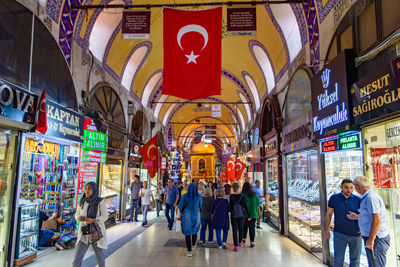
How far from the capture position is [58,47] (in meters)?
5.80

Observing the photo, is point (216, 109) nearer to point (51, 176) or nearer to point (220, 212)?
point (220, 212)

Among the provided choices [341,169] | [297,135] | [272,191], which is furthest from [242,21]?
[272,191]

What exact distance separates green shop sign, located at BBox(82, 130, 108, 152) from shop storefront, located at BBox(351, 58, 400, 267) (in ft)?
19.5

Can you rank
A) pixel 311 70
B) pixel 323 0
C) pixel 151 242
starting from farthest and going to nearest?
pixel 151 242 → pixel 311 70 → pixel 323 0

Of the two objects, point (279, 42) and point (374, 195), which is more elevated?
point (279, 42)

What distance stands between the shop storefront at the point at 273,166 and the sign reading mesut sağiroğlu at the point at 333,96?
3.33 meters

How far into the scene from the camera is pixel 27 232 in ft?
15.9

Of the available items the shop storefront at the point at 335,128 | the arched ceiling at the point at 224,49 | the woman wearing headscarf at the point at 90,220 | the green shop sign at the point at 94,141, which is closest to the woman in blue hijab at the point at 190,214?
the woman wearing headscarf at the point at 90,220

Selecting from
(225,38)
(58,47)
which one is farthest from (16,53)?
(225,38)

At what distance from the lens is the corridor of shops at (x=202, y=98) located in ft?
11.6

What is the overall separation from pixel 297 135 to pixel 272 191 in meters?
3.59

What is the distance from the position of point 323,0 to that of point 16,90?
5708mm

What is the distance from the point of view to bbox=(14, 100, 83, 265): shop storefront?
4.96m

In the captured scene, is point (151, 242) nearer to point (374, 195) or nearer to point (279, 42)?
point (374, 195)
